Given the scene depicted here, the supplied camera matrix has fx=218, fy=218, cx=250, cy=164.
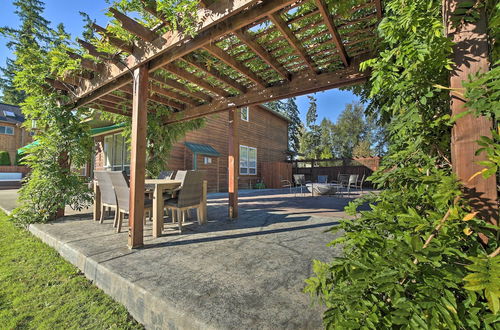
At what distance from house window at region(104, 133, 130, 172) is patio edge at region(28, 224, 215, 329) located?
7.69 m

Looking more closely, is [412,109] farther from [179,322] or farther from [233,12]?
[179,322]

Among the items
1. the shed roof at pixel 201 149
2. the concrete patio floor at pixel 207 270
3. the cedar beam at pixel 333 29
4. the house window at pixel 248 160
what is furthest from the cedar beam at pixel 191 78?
the house window at pixel 248 160

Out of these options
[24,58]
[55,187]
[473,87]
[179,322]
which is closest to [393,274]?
[473,87]

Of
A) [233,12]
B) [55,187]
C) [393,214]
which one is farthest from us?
[55,187]

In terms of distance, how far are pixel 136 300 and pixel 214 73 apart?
3349 mm

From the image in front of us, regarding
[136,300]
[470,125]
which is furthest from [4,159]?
[470,125]

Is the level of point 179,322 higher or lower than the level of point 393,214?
lower

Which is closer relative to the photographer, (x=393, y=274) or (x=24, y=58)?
(x=393, y=274)

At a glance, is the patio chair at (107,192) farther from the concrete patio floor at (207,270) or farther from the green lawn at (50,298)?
the green lawn at (50,298)

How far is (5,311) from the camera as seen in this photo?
1796mm

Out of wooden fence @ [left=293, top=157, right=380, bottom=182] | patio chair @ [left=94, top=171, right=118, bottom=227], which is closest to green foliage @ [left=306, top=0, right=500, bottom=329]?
patio chair @ [left=94, top=171, right=118, bottom=227]

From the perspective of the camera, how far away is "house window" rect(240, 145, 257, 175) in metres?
12.9

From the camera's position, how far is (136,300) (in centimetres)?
180

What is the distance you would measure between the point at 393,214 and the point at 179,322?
1507 millimetres
